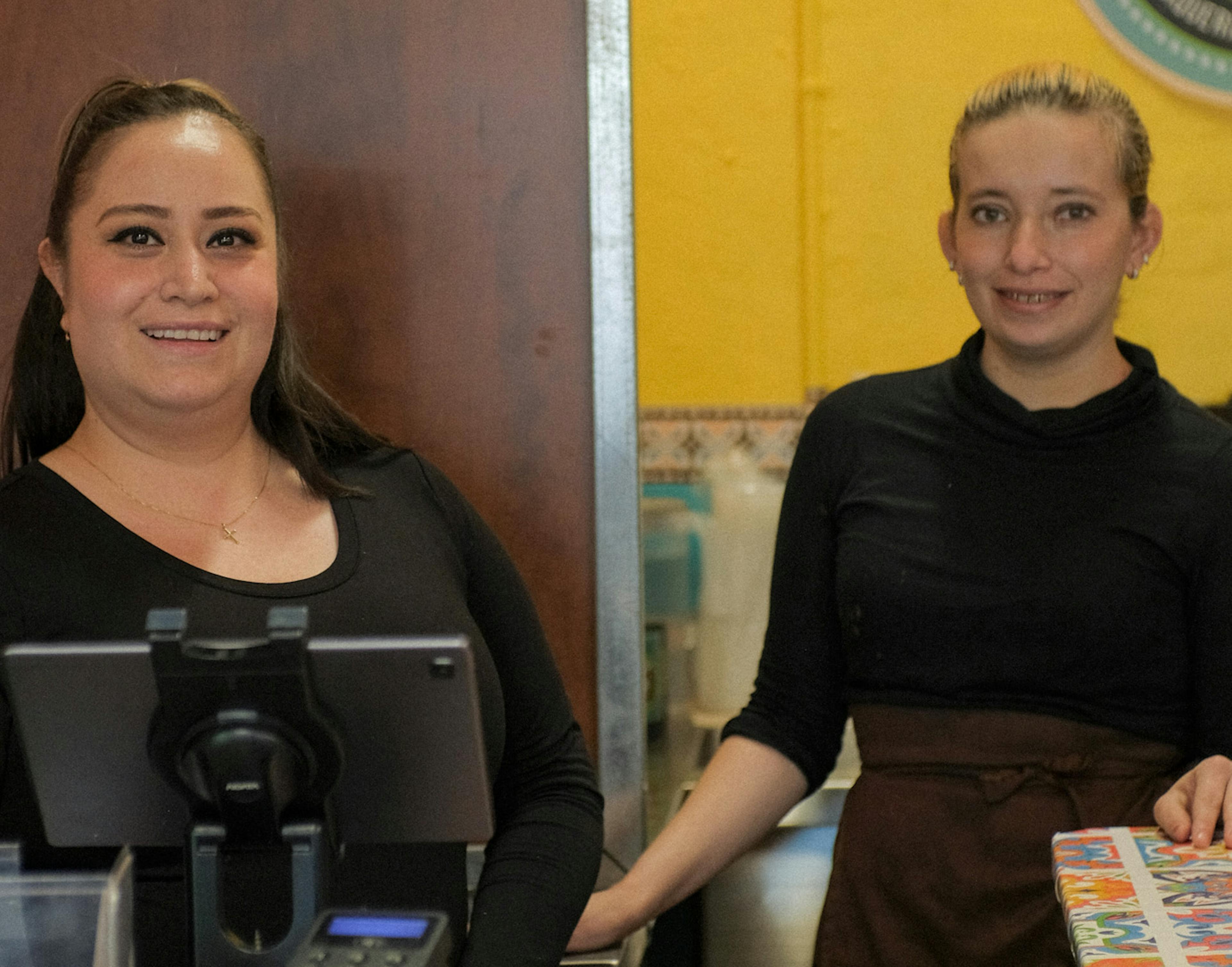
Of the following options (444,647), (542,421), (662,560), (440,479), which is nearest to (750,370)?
(662,560)

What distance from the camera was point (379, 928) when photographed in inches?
27.5

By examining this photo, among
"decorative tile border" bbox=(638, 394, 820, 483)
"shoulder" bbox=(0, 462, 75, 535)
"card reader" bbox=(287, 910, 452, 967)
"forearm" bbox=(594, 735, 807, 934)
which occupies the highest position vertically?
"shoulder" bbox=(0, 462, 75, 535)

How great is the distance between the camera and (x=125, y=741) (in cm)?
70

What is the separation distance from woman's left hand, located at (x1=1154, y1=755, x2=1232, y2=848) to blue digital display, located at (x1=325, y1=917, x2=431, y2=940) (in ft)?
2.04

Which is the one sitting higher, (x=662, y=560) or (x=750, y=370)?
(x=750, y=370)

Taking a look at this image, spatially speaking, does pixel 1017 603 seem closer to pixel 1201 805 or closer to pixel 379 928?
pixel 1201 805

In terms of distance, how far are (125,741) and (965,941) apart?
92cm

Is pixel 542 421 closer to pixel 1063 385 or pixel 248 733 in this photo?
pixel 1063 385

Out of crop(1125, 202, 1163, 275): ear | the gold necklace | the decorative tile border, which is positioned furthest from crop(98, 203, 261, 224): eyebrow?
the decorative tile border

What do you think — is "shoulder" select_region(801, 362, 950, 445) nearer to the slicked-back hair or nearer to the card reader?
the slicked-back hair

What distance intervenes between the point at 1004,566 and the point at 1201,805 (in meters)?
0.36

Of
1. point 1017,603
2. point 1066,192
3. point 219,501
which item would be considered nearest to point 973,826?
point 1017,603

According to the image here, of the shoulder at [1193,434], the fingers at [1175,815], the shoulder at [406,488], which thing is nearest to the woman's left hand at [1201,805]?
the fingers at [1175,815]

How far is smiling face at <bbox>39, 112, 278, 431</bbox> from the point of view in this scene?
3.74 ft
